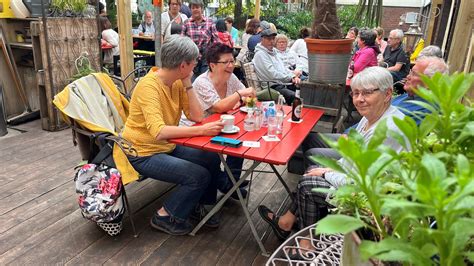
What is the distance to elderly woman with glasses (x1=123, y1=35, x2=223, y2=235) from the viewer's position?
7.30 feet

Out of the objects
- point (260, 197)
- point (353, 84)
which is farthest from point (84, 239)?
point (353, 84)

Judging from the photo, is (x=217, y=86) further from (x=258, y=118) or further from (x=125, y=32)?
(x=125, y=32)

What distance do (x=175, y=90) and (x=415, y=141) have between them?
6.59 ft

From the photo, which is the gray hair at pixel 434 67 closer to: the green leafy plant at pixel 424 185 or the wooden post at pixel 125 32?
the green leafy plant at pixel 424 185

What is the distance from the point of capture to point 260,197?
2971 mm

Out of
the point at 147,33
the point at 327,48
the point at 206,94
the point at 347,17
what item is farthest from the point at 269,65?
the point at 347,17

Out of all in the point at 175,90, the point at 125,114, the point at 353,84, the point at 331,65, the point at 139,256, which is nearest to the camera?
the point at 353,84

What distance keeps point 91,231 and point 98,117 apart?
798 mm

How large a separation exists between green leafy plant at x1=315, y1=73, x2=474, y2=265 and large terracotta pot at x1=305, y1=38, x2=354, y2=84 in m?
2.91

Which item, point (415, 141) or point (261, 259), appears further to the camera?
point (261, 259)

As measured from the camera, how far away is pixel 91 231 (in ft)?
7.89

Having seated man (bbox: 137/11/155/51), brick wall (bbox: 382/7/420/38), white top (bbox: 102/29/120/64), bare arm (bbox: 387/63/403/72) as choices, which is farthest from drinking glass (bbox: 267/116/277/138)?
brick wall (bbox: 382/7/420/38)

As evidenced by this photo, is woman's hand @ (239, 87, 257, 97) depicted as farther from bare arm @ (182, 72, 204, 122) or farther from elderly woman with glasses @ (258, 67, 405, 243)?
elderly woman with glasses @ (258, 67, 405, 243)

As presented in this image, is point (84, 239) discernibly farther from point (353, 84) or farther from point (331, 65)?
point (331, 65)
